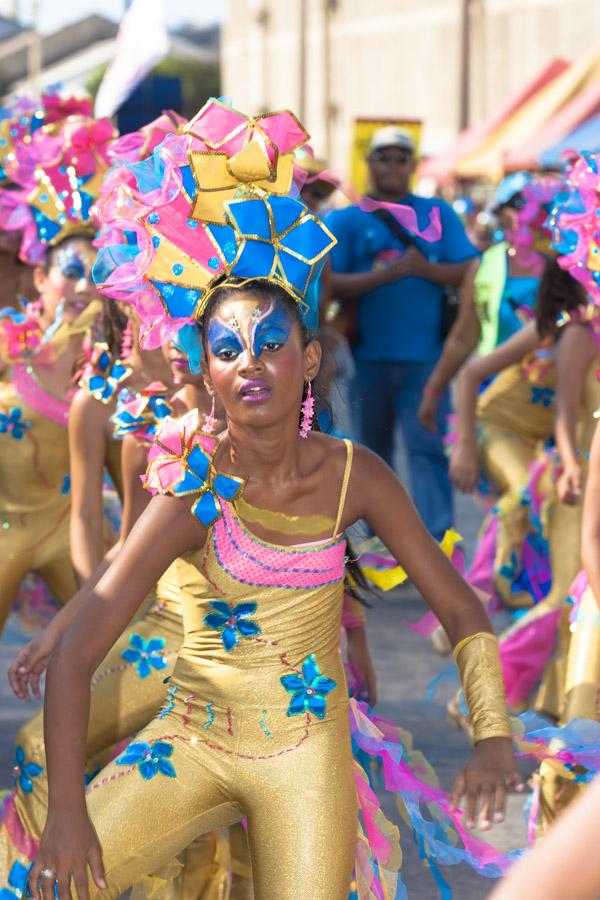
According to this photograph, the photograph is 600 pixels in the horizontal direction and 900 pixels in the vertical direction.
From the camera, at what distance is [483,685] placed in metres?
2.99

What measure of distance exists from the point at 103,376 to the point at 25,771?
1.12 metres

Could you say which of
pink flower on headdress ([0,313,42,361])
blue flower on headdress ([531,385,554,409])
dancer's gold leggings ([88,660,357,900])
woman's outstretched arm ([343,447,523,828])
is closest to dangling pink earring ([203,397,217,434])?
woman's outstretched arm ([343,447,523,828])

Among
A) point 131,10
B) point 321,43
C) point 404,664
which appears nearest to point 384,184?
point 404,664

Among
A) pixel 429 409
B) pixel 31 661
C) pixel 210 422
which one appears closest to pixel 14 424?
pixel 31 661

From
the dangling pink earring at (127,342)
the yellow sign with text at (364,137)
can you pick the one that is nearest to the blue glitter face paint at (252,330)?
the dangling pink earring at (127,342)

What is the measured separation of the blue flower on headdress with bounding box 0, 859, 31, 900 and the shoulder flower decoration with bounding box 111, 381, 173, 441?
1.00 meters

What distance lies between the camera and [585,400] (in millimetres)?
5301

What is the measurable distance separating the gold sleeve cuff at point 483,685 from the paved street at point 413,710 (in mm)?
1475

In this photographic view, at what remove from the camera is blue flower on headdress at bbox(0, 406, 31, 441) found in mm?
4938

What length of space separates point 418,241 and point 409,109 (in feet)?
101

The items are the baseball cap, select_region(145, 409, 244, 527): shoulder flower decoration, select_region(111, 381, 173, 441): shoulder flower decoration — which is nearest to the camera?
select_region(145, 409, 244, 527): shoulder flower decoration

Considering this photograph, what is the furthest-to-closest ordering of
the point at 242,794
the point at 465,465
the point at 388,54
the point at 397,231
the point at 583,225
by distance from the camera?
the point at 388,54, the point at 397,231, the point at 465,465, the point at 583,225, the point at 242,794

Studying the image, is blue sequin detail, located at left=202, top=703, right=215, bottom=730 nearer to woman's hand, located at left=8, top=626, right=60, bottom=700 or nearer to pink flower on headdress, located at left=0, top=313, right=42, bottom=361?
woman's hand, located at left=8, top=626, right=60, bottom=700

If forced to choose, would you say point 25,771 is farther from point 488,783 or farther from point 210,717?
point 488,783
